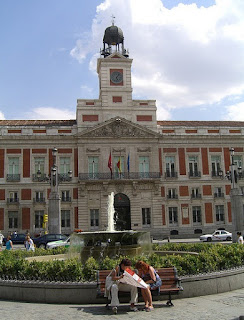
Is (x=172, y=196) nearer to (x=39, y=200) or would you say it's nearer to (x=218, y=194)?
(x=218, y=194)

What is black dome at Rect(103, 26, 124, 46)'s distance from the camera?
147ft

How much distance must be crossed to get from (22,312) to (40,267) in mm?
1711

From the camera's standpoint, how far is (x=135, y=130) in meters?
41.4

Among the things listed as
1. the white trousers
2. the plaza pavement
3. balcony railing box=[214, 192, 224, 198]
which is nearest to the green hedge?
the plaza pavement

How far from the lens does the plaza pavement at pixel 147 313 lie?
301 inches

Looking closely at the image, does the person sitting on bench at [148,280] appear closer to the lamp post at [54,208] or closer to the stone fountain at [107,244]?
the stone fountain at [107,244]

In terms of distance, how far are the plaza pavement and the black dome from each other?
3990cm

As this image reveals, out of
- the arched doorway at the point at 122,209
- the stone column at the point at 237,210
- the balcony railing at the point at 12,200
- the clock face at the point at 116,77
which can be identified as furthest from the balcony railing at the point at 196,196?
the balcony railing at the point at 12,200

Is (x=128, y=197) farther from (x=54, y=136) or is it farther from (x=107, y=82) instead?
(x=107, y=82)

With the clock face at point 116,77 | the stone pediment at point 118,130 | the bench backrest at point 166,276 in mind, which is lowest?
the bench backrest at point 166,276

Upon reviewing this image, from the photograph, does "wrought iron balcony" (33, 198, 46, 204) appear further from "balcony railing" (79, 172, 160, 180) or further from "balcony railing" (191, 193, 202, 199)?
"balcony railing" (191, 193, 202, 199)

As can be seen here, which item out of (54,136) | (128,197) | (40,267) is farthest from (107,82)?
(40,267)

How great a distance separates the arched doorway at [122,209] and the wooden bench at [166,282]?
31.8 meters

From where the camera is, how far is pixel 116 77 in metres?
43.6
